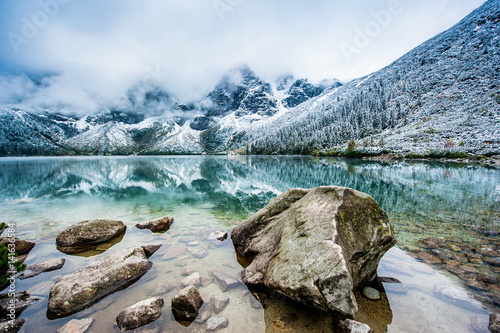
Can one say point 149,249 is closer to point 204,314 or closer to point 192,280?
point 192,280

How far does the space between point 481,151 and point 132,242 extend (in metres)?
102

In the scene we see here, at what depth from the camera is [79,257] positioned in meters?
9.13

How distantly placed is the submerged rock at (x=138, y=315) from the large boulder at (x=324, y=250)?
9.49 ft

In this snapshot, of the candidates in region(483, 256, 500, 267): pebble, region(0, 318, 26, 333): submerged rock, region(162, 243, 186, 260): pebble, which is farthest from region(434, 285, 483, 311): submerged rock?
region(0, 318, 26, 333): submerged rock

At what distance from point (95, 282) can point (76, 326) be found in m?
1.46

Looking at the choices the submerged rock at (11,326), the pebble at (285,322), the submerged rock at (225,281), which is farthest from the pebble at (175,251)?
the pebble at (285,322)

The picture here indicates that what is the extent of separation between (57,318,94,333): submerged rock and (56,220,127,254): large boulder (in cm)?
578

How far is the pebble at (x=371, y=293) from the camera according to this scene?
20.3 ft

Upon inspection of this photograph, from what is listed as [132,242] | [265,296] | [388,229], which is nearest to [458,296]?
[388,229]

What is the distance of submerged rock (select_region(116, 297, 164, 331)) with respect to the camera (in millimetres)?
5215

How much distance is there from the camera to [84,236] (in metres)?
10.2

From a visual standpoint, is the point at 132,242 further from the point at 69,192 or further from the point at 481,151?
the point at 481,151

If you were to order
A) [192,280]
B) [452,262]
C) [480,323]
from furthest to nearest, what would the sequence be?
[452,262] → [192,280] → [480,323]

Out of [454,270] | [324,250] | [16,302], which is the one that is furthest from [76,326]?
[454,270]
